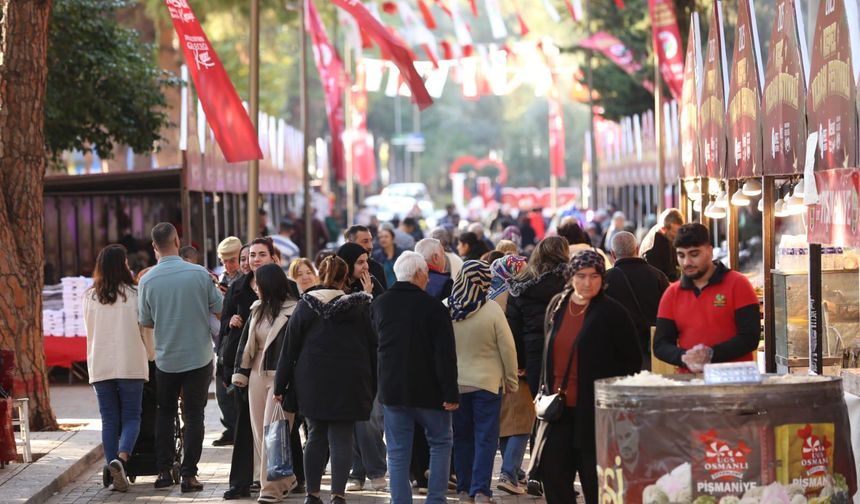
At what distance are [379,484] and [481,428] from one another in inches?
56.9

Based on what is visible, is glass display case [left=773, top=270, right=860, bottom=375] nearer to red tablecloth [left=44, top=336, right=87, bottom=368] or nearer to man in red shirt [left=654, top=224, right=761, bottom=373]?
man in red shirt [left=654, top=224, right=761, bottom=373]

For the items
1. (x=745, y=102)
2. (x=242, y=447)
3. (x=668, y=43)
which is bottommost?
(x=242, y=447)

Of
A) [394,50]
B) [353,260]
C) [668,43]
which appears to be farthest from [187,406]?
[668,43]

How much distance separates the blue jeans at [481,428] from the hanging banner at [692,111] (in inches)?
229

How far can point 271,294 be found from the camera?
34.4 ft

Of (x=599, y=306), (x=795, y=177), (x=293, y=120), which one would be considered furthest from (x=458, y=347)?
(x=293, y=120)

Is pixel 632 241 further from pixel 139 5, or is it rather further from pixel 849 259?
pixel 139 5

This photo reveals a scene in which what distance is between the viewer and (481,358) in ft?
33.3

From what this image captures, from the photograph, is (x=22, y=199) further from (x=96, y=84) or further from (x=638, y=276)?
(x=96, y=84)

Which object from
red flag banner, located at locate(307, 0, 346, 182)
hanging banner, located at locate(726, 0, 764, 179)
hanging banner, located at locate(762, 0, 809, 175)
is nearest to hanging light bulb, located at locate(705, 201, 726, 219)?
hanging banner, located at locate(726, 0, 764, 179)

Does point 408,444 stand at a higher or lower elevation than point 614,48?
lower

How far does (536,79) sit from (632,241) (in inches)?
1457

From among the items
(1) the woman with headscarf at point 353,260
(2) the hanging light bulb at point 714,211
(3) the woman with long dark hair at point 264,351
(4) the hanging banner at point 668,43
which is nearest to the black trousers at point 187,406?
(3) the woman with long dark hair at point 264,351

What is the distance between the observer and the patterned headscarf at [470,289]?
10078 mm
